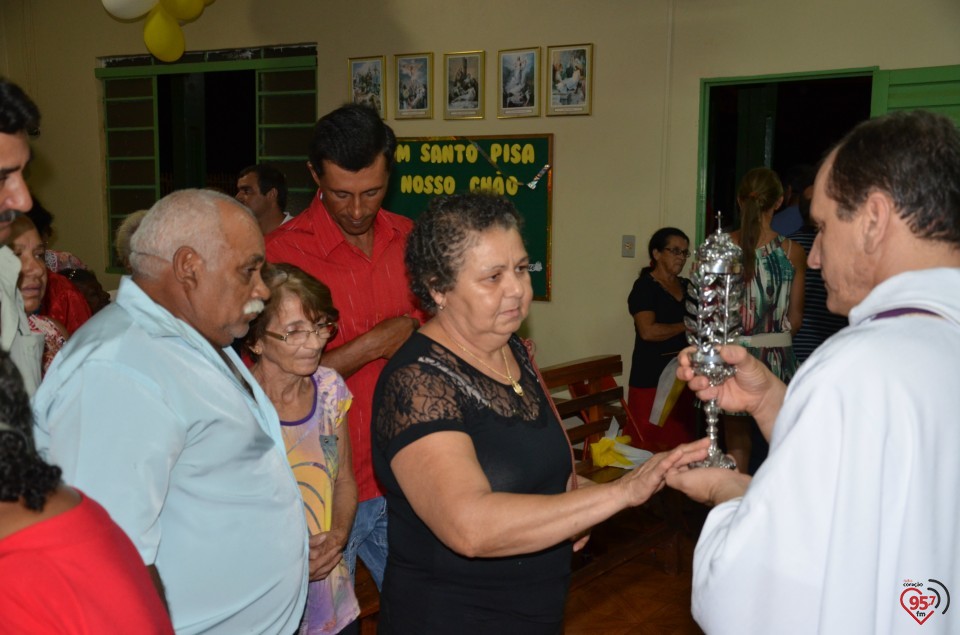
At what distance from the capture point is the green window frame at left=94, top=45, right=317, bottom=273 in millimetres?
7859

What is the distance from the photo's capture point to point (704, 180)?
249 inches

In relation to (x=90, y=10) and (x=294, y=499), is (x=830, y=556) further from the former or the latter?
(x=90, y=10)

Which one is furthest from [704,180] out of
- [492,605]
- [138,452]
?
[138,452]

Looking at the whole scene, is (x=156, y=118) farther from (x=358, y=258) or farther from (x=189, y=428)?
(x=189, y=428)

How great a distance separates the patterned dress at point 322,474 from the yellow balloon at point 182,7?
5.13 metres

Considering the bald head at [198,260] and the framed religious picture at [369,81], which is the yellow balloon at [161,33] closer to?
the framed religious picture at [369,81]

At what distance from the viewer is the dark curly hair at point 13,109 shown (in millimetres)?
1584

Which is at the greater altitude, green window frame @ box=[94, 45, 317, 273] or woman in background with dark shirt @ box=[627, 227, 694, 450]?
green window frame @ box=[94, 45, 317, 273]

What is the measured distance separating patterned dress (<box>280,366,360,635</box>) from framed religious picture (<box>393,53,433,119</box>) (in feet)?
16.5

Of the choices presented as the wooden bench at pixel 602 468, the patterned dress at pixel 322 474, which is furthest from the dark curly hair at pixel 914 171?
the wooden bench at pixel 602 468

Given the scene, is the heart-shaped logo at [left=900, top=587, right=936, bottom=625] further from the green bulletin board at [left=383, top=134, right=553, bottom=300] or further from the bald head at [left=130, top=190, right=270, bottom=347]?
the green bulletin board at [left=383, top=134, right=553, bottom=300]

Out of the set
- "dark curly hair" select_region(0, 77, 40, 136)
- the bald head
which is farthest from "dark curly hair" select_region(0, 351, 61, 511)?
the bald head

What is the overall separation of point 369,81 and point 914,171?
254 inches

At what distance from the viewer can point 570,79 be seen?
22.0ft
